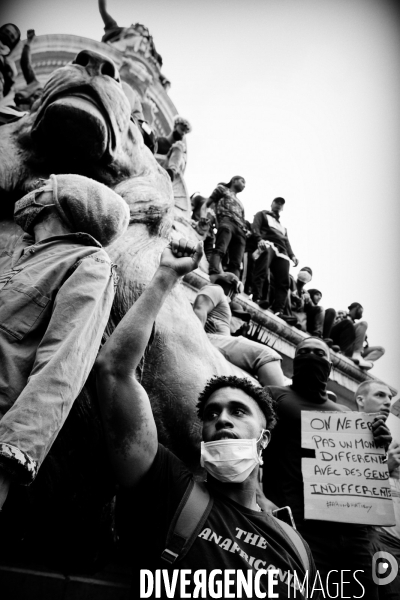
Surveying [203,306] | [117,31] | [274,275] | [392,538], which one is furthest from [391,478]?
[117,31]

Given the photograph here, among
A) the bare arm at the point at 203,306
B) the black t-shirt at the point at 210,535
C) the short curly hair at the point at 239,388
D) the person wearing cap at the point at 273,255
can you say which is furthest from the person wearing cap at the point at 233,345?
the person wearing cap at the point at 273,255

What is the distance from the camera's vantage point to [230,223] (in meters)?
10.2

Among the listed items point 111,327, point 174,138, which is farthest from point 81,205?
point 174,138

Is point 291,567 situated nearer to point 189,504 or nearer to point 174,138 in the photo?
point 189,504

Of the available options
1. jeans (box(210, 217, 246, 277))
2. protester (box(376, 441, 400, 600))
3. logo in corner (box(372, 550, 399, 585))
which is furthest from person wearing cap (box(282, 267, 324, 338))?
logo in corner (box(372, 550, 399, 585))

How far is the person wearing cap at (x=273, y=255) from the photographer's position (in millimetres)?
10844

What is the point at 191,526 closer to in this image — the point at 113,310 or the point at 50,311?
the point at 50,311

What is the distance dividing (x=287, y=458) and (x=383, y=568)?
29.8 inches

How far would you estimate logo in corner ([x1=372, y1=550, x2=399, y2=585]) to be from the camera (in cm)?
300

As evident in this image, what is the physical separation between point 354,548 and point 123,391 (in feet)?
5.23

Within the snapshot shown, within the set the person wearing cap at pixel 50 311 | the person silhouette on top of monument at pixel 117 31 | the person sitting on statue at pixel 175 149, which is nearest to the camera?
the person wearing cap at pixel 50 311

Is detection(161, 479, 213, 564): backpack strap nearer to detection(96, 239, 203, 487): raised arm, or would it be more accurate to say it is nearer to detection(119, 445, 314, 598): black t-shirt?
detection(119, 445, 314, 598): black t-shirt

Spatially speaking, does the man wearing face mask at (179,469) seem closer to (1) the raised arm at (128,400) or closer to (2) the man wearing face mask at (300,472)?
(1) the raised arm at (128,400)

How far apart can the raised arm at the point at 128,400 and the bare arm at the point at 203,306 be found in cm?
237
